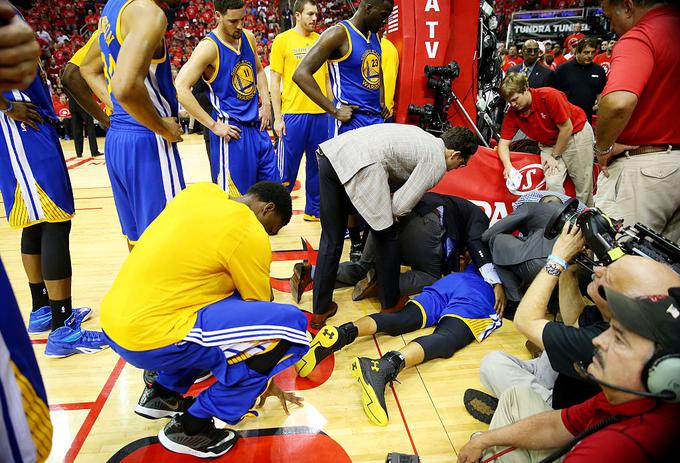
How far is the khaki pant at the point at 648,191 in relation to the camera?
2.29 meters

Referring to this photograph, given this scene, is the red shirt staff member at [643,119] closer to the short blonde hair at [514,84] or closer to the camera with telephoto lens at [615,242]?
the camera with telephoto lens at [615,242]

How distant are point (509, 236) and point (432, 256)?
55 cm

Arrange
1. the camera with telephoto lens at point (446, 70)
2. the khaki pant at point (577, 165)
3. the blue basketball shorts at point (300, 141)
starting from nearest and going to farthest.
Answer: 1. the khaki pant at point (577, 165)
2. the camera with telephoto lens at point (446, 70)
3. the blue basketball shorts at point (300, 141)

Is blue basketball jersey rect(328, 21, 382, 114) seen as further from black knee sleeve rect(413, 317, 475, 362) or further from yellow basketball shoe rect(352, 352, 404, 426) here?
yellow basketball shoe rect(352, 352, 404, 426)

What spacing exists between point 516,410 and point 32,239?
2753 millimetres

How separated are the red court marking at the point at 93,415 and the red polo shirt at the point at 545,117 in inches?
144

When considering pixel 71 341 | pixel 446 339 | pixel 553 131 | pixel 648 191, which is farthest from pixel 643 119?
pixel 71 341

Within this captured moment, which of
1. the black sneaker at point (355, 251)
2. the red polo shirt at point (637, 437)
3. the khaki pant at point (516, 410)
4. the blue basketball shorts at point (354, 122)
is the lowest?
the black sneaker at point (355, 251)

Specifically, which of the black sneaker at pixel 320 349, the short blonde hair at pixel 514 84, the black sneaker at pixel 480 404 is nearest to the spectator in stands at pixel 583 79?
the short blonde hair at pixel 514 84

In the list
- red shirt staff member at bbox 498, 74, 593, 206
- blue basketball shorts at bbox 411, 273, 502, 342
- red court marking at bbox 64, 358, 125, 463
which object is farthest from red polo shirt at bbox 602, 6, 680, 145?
red court marking at bbox 64, 358, 125, 463

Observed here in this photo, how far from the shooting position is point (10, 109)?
2455mm

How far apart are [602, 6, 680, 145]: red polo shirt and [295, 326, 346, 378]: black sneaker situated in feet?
5.99

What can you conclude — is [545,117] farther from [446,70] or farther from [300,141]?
[300,141]

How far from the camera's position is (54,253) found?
8.79ft
